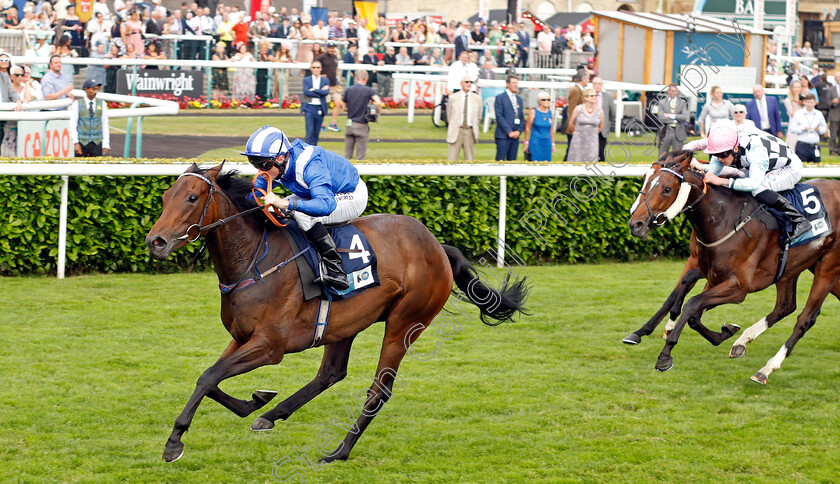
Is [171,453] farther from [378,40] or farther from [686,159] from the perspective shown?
[378,40]

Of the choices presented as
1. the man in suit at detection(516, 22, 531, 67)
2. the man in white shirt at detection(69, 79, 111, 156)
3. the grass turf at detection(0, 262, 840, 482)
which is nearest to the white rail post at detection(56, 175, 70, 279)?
the grass turf at detection(0, 262, 840, 482)

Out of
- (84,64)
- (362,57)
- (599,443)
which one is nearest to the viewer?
(599,443)

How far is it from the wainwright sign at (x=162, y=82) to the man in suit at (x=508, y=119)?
22.0 ft

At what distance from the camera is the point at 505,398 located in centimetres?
574

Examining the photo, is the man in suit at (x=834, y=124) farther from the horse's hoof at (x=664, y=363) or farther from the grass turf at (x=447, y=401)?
the horse's hoof at (x=664, y=363)

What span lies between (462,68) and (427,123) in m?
2.40

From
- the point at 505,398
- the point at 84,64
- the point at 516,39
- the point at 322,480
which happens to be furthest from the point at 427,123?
the point at 322,480

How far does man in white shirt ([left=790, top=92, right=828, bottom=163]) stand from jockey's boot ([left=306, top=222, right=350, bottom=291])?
34.8 ft

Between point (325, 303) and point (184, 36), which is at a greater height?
point (184, 36)

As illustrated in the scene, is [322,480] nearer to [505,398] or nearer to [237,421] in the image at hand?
[237,421]

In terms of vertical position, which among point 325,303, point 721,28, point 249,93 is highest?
point 721,28

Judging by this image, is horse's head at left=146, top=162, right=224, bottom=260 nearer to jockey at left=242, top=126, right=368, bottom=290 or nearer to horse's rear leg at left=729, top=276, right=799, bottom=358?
jockey at left=242, top=126, right=368, bottom=290

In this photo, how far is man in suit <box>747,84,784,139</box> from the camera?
47.3 ft

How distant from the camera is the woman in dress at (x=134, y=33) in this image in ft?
58.2
